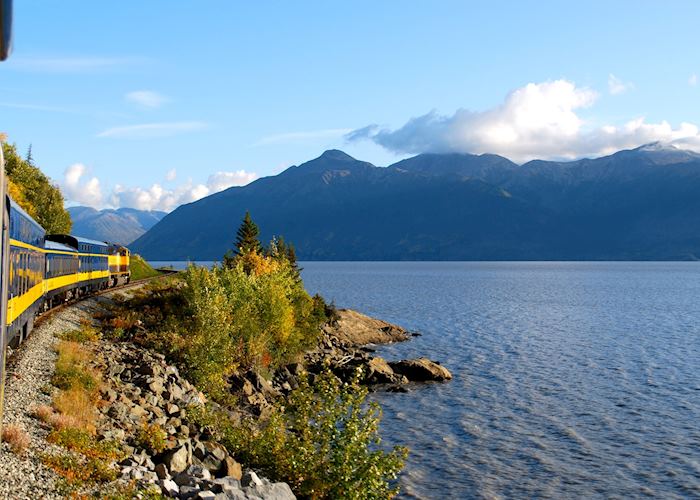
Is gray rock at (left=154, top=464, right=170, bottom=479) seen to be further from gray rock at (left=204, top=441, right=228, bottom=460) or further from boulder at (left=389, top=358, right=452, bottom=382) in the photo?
boulder at (left=389, top=358, right=452, bottom=382)

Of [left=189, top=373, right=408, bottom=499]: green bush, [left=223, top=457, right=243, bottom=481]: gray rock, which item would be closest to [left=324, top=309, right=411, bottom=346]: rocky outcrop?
[left=189, top=373, right=408, bottom=499]: green bush

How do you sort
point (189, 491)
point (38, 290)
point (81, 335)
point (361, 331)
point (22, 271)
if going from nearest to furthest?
point (189, 491) → point (22, 271) → point (38, 290) → point (81, 335) → point (361, 331)

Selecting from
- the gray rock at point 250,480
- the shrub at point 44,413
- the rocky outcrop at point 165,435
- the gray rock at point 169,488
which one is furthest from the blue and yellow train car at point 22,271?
the gray rock at point 250,480

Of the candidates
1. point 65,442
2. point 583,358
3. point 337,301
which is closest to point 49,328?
point 65,442

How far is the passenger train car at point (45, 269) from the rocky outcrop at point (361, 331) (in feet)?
84.4

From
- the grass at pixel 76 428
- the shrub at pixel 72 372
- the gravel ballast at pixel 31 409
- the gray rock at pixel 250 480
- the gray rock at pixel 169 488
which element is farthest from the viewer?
the shrub at pixel 72 372

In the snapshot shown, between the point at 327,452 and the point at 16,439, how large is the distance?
968cm

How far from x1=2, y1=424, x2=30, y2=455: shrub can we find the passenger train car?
3685 millimetres

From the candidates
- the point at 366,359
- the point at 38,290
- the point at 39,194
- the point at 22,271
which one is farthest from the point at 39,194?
the point at 22,271

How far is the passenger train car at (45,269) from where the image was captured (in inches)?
898

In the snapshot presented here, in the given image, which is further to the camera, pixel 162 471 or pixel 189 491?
pixel 162 471

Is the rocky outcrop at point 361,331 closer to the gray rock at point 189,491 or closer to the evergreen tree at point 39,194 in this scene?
the evergreen tree at point 39,194

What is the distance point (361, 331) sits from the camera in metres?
80.8

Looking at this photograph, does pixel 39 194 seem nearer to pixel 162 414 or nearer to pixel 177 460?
pixel 162 414
